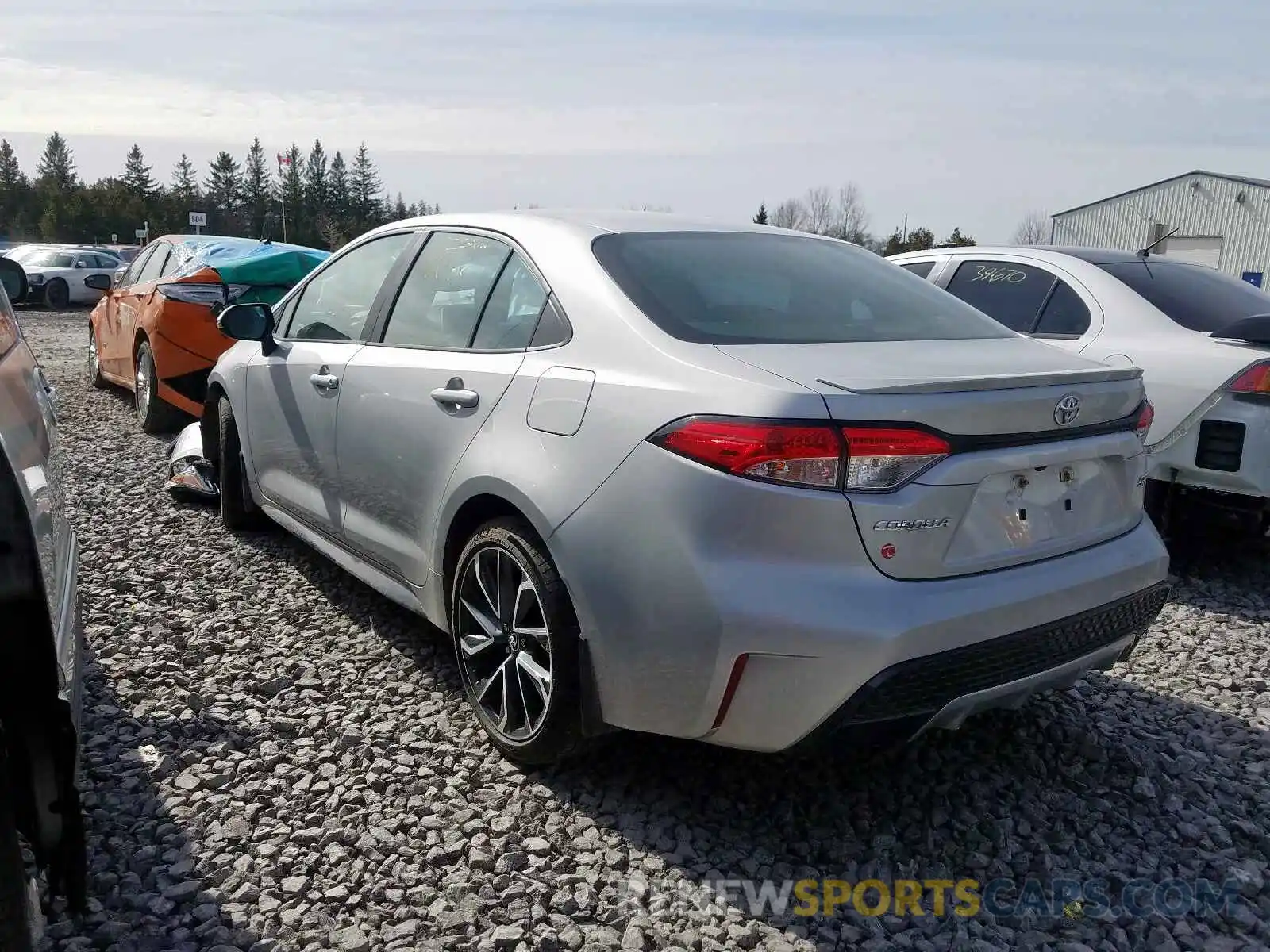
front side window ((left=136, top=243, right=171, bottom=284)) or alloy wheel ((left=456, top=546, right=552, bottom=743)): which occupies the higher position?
front side window ((left=136, top=243, right=171, bottom=284))

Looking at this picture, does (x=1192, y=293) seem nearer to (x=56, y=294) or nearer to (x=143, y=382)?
(x=143, y=382)

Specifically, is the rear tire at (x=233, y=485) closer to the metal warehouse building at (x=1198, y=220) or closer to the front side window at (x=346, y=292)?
the front side window at (x=346, y=292)

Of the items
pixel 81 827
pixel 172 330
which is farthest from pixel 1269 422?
pixel 172 330

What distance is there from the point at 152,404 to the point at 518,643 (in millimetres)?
→ 5841

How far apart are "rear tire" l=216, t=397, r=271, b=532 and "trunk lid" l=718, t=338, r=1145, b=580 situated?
3.20m

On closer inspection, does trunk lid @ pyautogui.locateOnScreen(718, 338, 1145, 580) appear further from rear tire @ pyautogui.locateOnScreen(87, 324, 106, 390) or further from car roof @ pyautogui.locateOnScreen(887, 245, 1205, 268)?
rear tire @ pyautogui.locateOnScreen(87, 324, 106, 390)

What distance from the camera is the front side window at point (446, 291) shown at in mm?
3246

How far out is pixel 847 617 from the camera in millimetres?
2234

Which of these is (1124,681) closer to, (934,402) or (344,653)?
(934,402)

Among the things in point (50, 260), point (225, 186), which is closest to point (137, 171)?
point (225, 186)

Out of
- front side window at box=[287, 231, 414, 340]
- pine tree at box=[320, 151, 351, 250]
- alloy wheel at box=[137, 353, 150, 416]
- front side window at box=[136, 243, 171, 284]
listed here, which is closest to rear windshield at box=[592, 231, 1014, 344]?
front side window at box=[287, 231, 414, 340]

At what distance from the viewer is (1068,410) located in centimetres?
255

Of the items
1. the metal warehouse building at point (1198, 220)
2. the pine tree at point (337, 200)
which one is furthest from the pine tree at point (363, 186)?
the metal warehouse building at point (1198, 220)

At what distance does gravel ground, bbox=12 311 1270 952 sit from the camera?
2.34 m
